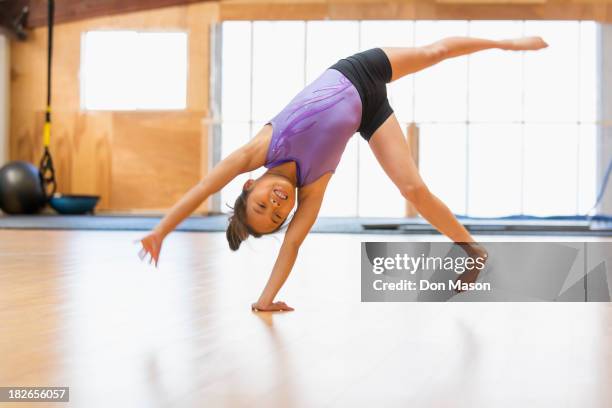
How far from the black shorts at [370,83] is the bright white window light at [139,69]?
7.36 metres

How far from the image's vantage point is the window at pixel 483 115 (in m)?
9.41

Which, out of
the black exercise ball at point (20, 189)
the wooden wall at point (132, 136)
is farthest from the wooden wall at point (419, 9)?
the black exercise ball at point (20, 189)

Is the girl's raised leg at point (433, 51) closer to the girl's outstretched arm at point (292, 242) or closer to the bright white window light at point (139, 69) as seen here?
→ the girl's outstretched arm at point (292, 242)

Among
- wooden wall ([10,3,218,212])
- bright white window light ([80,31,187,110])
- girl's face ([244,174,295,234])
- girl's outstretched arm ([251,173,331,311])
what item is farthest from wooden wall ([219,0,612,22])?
girl's face ([244,174,295,234])

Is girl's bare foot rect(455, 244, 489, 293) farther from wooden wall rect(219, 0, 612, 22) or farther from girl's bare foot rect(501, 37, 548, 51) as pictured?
wooden wall rect(219, 0, 612, 22)

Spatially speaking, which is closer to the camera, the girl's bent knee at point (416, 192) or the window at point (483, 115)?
the girl's bent knee at point (416, 192)

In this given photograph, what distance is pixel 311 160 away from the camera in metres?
2.25

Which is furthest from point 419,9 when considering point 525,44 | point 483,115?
point 525,44

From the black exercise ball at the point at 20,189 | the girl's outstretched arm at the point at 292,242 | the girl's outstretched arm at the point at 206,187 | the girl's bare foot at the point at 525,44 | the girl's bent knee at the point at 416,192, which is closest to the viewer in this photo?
the girl's outstretched arm at the point at 206,187

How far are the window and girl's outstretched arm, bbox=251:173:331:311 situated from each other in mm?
7096

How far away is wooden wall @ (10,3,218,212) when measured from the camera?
975cm

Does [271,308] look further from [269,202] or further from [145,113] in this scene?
[145,113]

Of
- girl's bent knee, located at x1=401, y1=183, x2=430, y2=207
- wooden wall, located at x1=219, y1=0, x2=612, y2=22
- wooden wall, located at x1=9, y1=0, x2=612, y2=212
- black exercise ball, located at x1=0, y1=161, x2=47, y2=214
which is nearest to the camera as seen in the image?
girl's bent knee, located at x1=401, y1=183, x2=430, y2=207

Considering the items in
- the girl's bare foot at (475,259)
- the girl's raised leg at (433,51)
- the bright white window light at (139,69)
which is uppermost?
the bright white window light at (139,69)
